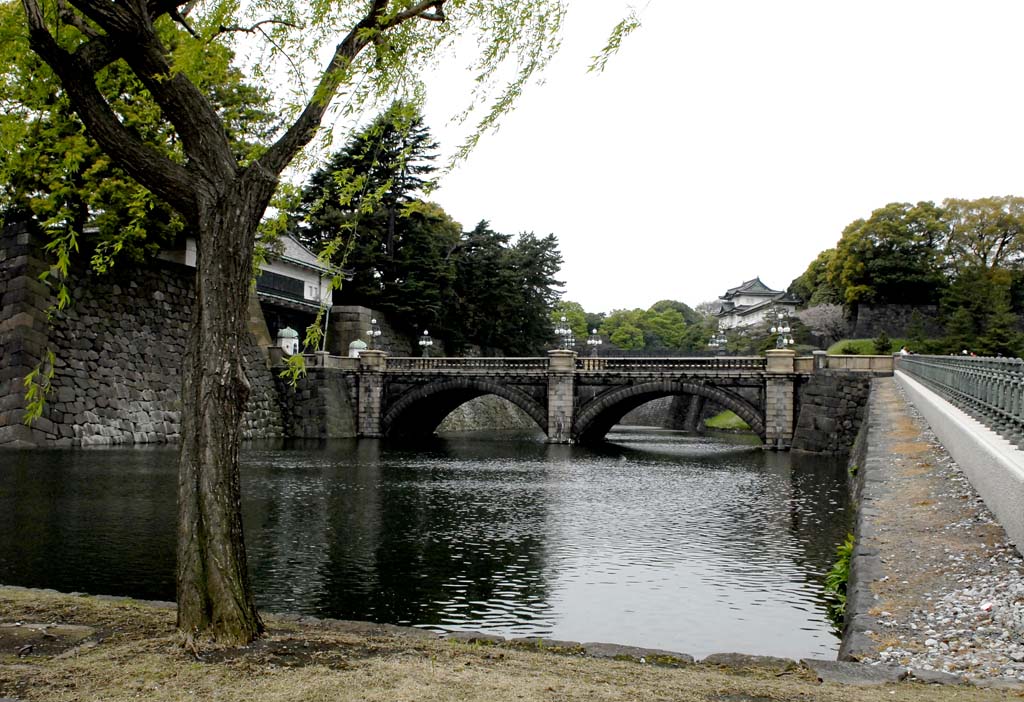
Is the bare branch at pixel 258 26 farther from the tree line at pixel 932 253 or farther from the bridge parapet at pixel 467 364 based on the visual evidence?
the tree line at pixel 932 253

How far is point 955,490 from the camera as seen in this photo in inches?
421

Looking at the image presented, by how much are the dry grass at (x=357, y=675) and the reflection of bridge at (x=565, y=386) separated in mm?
35145

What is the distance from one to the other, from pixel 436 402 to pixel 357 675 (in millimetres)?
44856

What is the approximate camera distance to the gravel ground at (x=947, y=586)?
5.66 meters

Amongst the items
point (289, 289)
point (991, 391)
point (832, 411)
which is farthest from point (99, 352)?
point (991, 391)

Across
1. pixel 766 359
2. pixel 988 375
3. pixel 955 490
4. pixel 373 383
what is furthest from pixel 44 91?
pixel 373 383

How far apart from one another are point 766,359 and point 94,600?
35.9 meters

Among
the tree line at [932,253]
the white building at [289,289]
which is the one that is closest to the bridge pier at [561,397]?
the white building at [289,289]

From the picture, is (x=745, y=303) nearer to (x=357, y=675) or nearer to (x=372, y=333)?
(x=372, y=333)

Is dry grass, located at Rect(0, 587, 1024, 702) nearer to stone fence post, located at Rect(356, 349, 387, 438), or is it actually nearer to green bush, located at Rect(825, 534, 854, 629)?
green bush, located at Rect(825, 534, 854, 629)

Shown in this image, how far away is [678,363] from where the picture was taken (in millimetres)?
41906

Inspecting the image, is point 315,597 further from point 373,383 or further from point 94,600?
point 373,383

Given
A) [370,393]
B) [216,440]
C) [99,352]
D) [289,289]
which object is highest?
[289,289]

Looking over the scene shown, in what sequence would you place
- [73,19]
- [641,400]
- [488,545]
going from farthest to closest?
[641,400] < [488,545] < [73,19]
